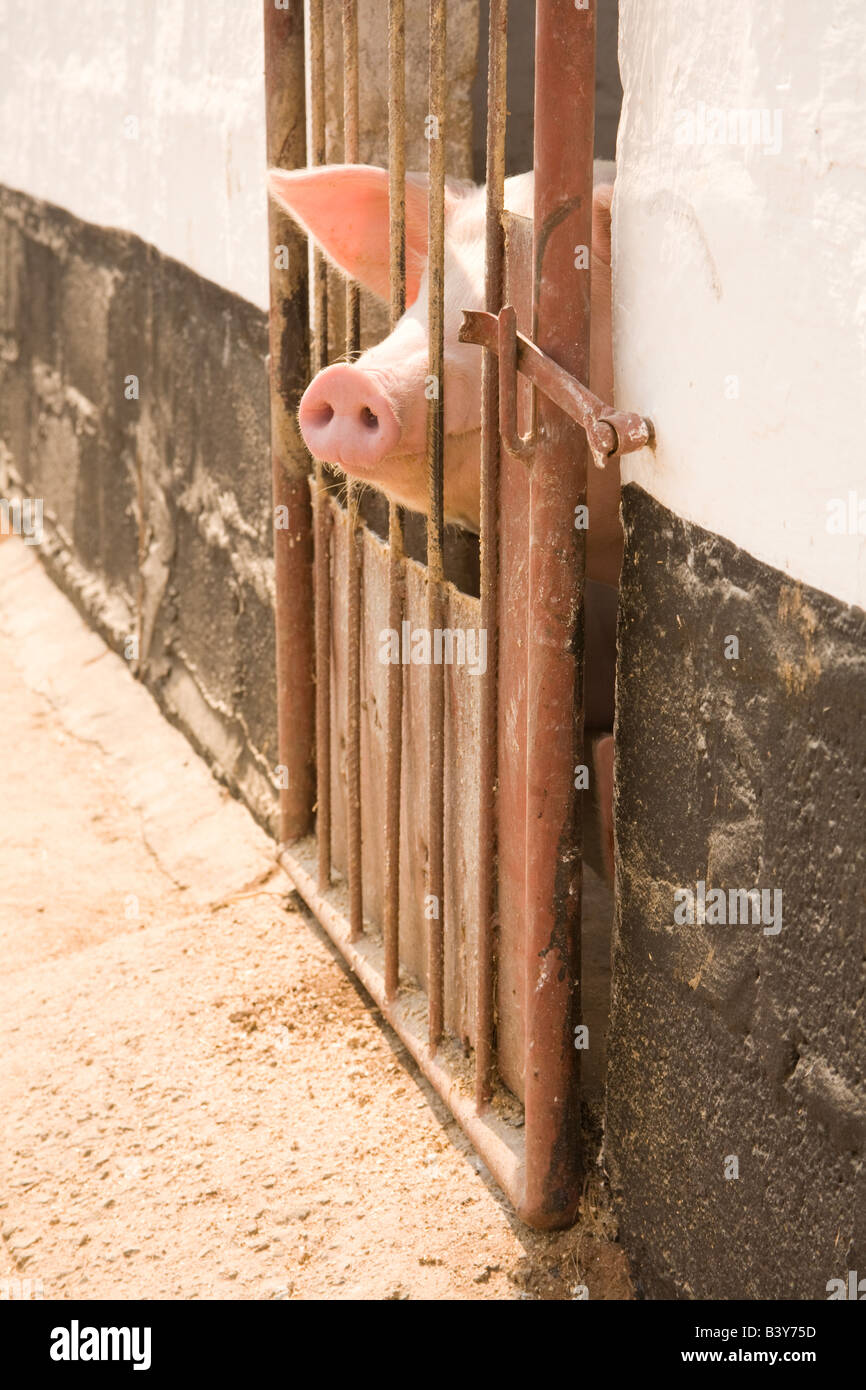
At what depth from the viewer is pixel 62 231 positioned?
21.7ft

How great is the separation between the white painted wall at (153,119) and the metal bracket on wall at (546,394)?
5.92ft

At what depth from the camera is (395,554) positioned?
3143mm

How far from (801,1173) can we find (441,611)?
1306 millimetres

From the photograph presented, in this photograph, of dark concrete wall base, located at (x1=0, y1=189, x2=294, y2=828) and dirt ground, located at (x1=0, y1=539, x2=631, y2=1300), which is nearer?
dirt ground, located at (x1=0, y1=539, x2=631, y2=1300)

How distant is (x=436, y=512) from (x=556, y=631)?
1.49 ft

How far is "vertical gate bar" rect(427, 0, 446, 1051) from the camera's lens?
2.65 metres

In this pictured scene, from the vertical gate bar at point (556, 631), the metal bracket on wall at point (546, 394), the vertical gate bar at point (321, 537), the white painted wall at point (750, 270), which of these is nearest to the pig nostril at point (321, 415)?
the metal bracket on wall at point (546, 394)

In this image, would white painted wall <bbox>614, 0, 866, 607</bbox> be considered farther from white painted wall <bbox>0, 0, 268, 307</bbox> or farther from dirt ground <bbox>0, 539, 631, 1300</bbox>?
white painted wall <bbox>0, 0, 268, 307</bbox>

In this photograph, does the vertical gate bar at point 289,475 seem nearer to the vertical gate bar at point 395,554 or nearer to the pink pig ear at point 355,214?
the pink pig ear at point 355,214

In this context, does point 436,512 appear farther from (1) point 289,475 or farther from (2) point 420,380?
(1) point 289,475

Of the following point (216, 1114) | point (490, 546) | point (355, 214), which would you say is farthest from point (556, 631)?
point (216, 1114)

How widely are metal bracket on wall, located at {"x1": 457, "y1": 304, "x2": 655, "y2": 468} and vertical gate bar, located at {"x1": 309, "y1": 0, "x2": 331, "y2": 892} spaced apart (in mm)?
1114

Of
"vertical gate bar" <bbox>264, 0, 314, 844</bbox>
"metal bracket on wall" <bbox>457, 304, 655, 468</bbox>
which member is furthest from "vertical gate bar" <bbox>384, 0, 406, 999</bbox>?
"vertical gate bar" <bbox>264, 0, 314, 844</bbox>

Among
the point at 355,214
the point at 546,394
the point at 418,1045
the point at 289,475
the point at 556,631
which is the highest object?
the point at 355,214
